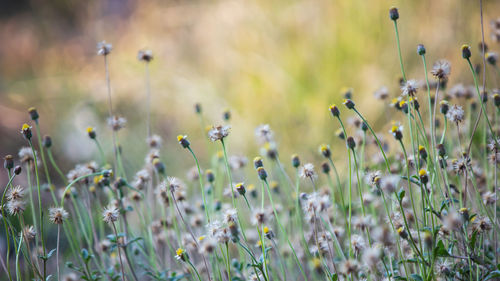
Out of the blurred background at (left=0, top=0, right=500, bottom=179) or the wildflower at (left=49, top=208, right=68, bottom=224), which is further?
the blurred background at (left=0, top=0, right=500, bottom=179)

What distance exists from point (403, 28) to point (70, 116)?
8.25 ft

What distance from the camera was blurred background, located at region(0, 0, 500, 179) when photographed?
2.84 metres

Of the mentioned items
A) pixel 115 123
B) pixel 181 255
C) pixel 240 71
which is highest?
pixel 240 71

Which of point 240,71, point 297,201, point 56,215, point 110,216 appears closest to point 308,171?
point 297,201

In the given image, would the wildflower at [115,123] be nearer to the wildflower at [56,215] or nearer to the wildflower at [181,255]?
the wildflower at [56,215]

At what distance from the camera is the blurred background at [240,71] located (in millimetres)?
2844

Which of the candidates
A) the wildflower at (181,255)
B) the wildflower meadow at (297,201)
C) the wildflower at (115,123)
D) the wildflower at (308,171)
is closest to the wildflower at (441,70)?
the wildflower meadow at (297,201)

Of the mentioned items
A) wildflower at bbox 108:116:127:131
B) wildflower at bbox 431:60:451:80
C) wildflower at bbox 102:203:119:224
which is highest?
wildflower at bbox 108:116:127:131

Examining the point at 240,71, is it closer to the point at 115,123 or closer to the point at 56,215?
the point at 115,123

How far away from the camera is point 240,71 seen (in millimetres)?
3441

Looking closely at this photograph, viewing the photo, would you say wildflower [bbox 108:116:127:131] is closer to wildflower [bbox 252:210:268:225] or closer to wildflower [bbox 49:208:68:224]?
wildflower [bbox 49:208:68:224]

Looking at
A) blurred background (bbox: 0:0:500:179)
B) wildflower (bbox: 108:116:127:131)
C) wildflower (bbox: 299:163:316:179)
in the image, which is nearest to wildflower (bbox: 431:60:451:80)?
wildflower (bbox: 299:163:316:179)

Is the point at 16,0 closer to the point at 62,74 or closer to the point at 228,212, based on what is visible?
the point at 62,74

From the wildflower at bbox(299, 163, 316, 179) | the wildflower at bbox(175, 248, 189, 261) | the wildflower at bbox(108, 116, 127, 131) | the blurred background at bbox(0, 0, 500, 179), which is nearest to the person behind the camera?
the wildflower at bbox(175, 248, 189, 261)
